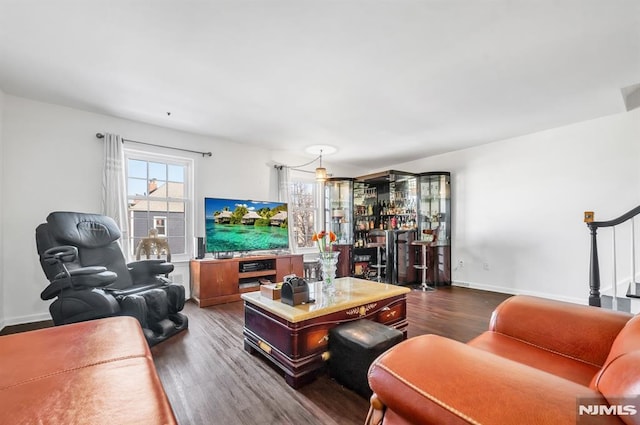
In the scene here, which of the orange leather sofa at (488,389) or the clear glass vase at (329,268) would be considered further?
the clear glass vase at (329,268)

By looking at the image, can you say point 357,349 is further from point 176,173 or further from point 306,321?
point 176,173

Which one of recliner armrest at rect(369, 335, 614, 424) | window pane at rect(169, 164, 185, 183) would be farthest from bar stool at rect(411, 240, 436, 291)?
recliner armrest at rect(369, 335, 614, 424)

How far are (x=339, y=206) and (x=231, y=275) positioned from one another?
2821 millimetres

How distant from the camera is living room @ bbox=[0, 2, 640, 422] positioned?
10.0ft

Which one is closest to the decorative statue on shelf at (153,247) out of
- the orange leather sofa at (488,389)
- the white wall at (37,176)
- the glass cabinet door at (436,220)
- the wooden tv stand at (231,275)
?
the wooden tv stand at (231,275)

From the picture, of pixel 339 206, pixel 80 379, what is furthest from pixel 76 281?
pixel 339 206

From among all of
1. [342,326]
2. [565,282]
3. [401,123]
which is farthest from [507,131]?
[342,326]

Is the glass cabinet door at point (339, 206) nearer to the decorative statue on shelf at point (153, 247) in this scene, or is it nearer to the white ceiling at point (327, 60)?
the white ceiling at point (327, 60)

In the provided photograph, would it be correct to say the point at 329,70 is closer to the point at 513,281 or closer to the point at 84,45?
the point at 84,45

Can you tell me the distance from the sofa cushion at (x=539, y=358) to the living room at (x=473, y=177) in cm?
215

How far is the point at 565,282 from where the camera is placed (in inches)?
152

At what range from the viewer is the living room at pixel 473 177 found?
3.05 m

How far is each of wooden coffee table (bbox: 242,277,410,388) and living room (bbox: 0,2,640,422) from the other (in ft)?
6.92

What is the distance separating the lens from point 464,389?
2.10ft
